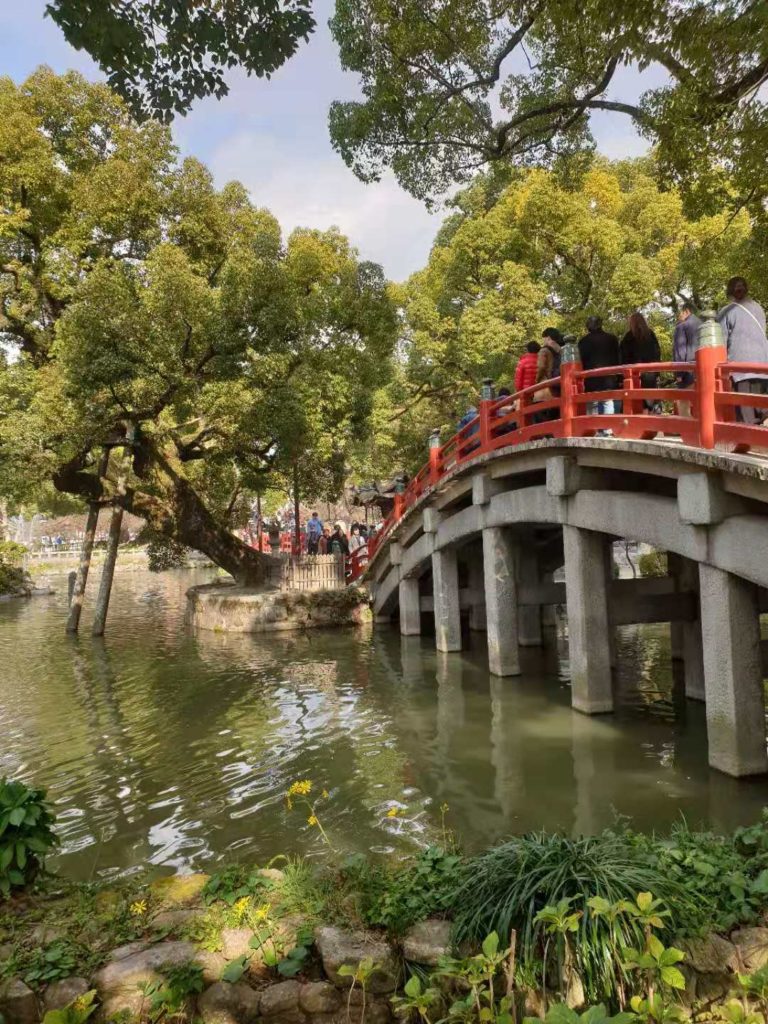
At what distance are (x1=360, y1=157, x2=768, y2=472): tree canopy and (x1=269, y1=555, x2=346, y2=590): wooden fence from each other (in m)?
4.69

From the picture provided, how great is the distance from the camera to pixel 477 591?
1733 centimetres

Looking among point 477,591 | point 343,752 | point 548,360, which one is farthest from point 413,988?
point 477,591

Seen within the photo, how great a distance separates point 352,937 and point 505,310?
2009 cm

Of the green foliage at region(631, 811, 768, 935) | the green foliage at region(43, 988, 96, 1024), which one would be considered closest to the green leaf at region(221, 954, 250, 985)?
the green foliage at region(43, 988, 96, 1024)

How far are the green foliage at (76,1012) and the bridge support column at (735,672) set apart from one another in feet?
19.5

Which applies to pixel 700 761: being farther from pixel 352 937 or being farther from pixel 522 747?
pixel 352 937

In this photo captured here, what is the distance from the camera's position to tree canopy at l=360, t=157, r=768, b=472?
21219 millimetres

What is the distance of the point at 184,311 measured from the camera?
16.9 m

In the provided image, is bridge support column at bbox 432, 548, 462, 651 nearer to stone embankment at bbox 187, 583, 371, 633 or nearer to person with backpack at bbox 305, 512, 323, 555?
stone embankment at bbox 187, 583, 371, 633

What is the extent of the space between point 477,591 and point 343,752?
865 centimetres

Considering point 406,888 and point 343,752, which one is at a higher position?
point 406,888

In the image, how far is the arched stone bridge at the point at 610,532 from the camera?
23.1ft

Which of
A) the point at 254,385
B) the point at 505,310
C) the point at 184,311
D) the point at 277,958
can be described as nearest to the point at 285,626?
the point at 254,385

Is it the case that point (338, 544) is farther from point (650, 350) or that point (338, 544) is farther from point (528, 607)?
point (650, 350)
